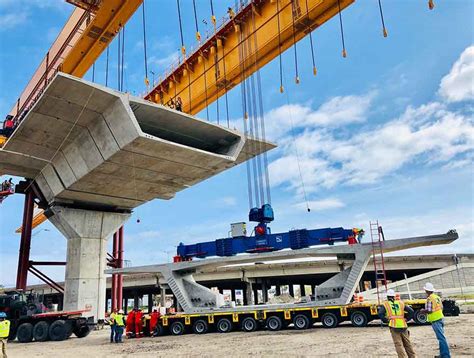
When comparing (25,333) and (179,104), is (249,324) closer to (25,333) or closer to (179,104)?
(25,333)

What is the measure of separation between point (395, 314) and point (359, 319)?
8157mm

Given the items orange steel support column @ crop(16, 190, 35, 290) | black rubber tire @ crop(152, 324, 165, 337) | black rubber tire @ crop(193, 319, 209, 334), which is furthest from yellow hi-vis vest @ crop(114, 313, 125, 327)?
orange steel support column @ crop(16, 190, 35, 290)

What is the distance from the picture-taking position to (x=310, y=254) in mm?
16734

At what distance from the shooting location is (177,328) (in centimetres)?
1762

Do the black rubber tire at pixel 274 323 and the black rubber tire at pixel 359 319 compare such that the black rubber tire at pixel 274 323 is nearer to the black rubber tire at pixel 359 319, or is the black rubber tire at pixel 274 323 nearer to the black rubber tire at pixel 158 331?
the black rubber tire at pixel 359 319

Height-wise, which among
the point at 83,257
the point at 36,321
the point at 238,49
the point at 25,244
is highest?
the point at 238,49

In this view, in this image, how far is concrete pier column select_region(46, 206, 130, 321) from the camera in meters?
24.0

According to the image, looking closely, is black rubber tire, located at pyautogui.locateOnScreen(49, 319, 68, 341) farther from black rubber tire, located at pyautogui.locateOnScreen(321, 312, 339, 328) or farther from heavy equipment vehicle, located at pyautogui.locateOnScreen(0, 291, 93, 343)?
black rubber tire, located at pyautogui.locateOnScreen(321, 312, 339, 328)

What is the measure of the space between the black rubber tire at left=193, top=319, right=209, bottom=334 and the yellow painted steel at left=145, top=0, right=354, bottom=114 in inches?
452

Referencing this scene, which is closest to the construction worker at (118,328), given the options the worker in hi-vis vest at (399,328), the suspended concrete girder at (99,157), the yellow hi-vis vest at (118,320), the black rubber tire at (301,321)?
the yellow hi-vis vest at (118,320)

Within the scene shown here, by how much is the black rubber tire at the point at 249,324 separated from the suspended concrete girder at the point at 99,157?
7.76m

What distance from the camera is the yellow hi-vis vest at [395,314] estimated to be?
25.3 ft

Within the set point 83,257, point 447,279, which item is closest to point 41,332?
point 83,257

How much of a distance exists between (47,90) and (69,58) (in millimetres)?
7055
